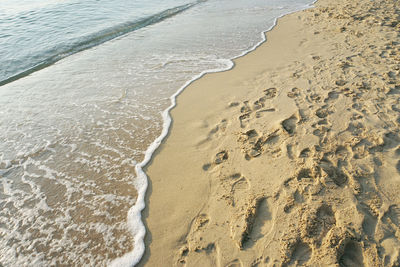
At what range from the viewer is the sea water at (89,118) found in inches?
107

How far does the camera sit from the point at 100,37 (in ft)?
33.0

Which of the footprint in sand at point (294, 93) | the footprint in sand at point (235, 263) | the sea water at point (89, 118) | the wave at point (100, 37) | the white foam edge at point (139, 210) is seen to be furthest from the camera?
the wave at point (100, 37)

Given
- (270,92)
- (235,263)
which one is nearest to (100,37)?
(270,92)

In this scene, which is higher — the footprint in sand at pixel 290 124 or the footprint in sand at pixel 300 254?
the footprint in sand at pixel 290 124

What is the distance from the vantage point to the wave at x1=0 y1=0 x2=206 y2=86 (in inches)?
305

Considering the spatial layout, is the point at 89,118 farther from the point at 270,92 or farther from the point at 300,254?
the point at 300,254

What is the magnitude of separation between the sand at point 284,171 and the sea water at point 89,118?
0.45m

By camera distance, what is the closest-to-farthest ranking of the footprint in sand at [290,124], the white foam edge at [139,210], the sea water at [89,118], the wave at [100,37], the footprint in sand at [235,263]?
the footprint in sand at [235,263], the white foam edge at [139,210], the sea water at [89,118], the footprint in sand at [290,124], the wave at [100,37]

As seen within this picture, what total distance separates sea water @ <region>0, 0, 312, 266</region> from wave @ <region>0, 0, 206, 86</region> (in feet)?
0.15

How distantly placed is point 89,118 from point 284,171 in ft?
12.3

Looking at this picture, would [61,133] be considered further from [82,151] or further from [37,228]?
[37,228]

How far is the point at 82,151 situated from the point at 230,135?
241 cm

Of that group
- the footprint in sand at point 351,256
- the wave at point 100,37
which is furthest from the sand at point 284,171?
the wave at point 100,37

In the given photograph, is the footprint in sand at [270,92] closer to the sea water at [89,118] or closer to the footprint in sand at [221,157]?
the footprint in sand at [221,157]
